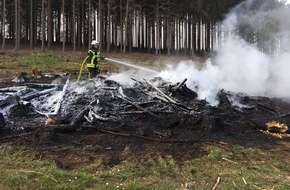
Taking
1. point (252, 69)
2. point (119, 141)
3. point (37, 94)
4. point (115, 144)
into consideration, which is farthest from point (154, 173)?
point (252, 69)

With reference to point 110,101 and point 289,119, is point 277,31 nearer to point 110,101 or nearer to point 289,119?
point 289,119

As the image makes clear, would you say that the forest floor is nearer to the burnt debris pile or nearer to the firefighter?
the burnt debris pile

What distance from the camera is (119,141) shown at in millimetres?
7648

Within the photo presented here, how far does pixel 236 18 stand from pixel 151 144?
55.6 ft

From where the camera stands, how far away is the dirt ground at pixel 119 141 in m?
6.80

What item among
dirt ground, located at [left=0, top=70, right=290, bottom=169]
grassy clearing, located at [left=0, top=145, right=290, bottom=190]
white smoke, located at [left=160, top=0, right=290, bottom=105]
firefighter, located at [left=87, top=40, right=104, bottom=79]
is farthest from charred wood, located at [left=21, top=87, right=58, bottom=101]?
white smoke, located at [left=160, top=0, right=290, bottom=105]

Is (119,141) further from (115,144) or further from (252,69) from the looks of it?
(252,69)

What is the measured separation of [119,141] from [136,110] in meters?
2.21

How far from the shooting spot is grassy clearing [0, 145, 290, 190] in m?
5.57

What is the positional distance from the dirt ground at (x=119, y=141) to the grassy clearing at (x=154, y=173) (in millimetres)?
264

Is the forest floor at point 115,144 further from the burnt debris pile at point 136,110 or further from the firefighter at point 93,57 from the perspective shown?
the firefighter at point 93,57

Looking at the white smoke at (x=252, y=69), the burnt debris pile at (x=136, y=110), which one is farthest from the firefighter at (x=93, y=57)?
the white smoke at (x=252, y=69)

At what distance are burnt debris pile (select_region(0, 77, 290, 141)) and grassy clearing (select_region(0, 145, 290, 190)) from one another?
1475 millimetres

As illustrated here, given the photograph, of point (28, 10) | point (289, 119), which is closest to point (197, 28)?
point (28, 10)
